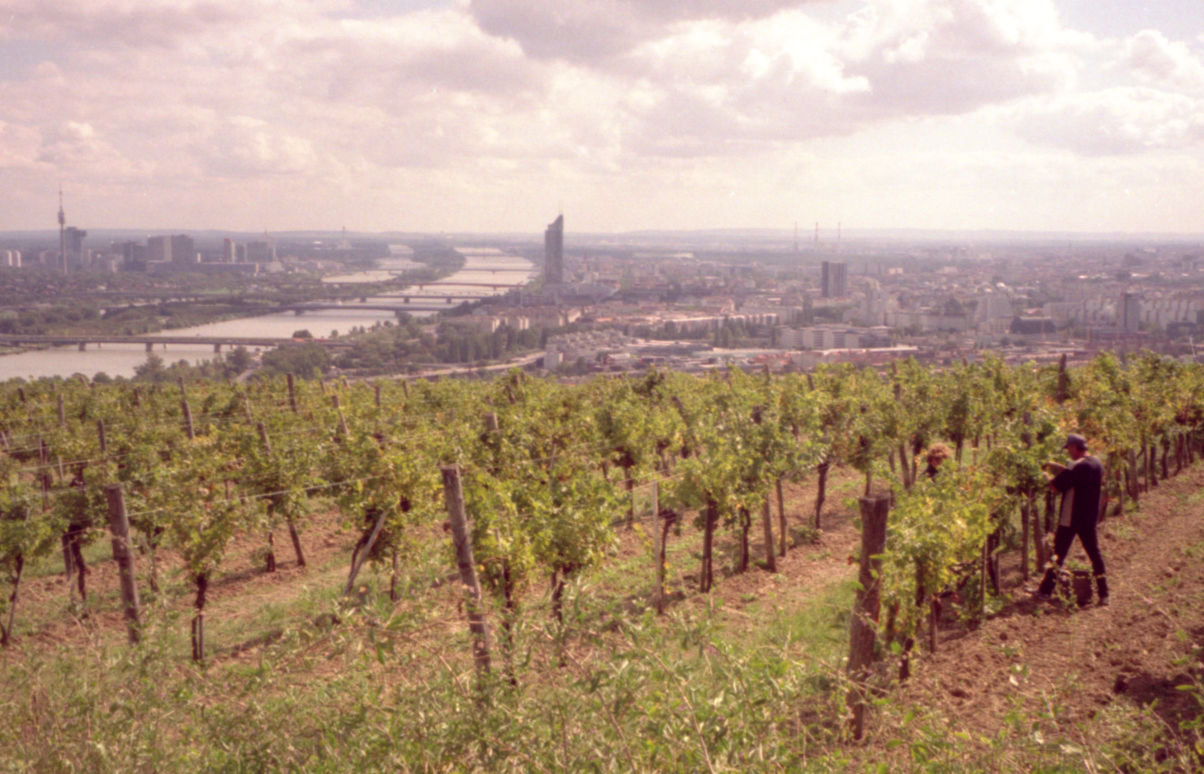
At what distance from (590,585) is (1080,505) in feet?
19.6

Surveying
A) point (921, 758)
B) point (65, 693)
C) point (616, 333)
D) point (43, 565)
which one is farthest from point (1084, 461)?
point (616, 333)

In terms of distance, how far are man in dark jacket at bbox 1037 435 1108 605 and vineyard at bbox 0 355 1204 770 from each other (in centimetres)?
51

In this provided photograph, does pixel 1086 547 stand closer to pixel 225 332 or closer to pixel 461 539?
pixel 461 539

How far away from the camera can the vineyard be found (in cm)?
351

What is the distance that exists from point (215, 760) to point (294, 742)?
1.20 feet

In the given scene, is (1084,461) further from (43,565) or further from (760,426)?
(43,565)

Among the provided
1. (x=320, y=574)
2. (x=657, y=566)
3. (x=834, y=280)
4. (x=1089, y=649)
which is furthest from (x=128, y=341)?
(x=834, y=280)

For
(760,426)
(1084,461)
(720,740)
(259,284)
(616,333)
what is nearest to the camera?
(720,740)

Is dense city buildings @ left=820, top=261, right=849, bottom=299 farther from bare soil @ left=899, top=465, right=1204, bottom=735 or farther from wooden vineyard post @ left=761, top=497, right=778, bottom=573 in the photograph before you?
bare soil @ left=899, top=465, right=1204, bottom=735

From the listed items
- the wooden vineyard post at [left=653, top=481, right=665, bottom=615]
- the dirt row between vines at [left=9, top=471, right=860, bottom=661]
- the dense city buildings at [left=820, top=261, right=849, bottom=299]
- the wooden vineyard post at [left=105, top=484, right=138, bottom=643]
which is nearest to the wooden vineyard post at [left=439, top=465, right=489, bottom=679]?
the wooden vineyard post at [left=105, top=484, right=138, bottom=643]

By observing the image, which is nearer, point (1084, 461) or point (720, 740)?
point (720, 740)

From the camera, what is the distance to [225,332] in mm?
78250

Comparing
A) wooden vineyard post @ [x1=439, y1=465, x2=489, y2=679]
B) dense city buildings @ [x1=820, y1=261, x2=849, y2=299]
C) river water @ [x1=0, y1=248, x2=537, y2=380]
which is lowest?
river water @ [x1=0, y1=248, x2=537, y2=380]

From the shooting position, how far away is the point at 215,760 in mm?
3711
